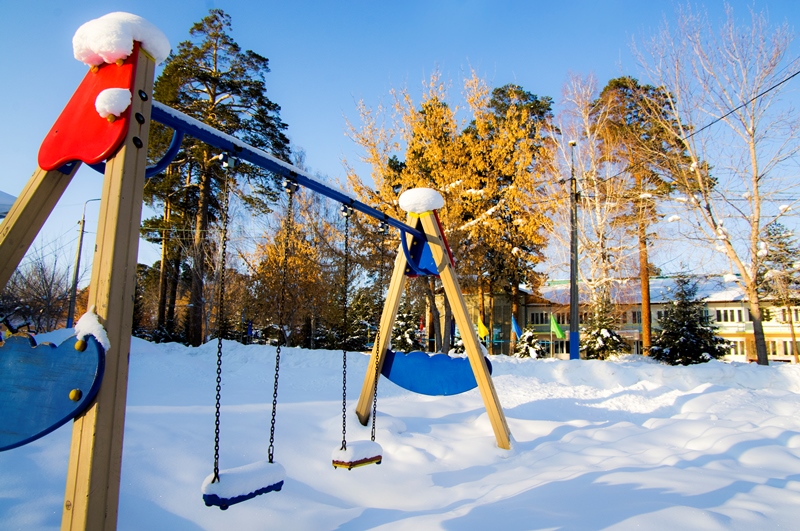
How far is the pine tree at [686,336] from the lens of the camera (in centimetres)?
1862

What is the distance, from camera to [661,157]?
14.9 meters

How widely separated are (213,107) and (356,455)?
1587 centimetres

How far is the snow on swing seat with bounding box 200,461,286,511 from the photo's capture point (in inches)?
102

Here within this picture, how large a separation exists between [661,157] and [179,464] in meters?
15.8

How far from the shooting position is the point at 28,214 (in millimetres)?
2318

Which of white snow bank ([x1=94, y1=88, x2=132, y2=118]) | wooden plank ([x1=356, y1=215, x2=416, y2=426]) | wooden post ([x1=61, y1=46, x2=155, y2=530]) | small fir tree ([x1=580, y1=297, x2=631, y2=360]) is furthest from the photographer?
small fir tree ([x1=580, y1=297, x2=631, y2=360])

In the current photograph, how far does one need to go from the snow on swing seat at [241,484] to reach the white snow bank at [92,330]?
44.7 inches

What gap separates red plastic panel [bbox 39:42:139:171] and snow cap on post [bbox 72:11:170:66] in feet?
0.15

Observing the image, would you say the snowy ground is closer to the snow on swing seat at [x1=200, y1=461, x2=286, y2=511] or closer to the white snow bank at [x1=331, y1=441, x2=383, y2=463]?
the white snow bank at [x1=331, y1=441, x2=383, y2=463]

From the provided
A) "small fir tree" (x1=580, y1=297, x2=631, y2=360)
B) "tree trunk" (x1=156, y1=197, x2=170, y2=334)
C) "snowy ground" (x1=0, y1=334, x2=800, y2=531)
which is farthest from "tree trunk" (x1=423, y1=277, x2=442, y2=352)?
"tree trunk" (x1=156, y1=197, x2=170, y2=334)

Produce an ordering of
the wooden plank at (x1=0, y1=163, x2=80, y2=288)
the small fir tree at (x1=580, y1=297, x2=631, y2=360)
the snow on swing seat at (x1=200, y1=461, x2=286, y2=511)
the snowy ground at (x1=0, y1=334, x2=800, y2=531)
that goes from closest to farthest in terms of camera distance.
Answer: the wooden plank at (x1=0, y1=163, x2=80, y2=288) → the snow on swing seat at (x1=200, y1=461, x2=286, y2=511) → the snowy ground at (x1=0, y1=334, x2=800, y2=531) → the small fir tree at (x1=580, y1=297, x2=631, y2=360)

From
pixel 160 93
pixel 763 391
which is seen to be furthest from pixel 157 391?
pixel 160 93

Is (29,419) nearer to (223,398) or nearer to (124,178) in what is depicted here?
(124,178)

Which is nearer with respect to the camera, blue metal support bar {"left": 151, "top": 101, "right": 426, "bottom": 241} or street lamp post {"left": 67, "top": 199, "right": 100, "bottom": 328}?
blue metal support bar {"left": 151, "top": 101, "right": 426, "bottom": 241}
